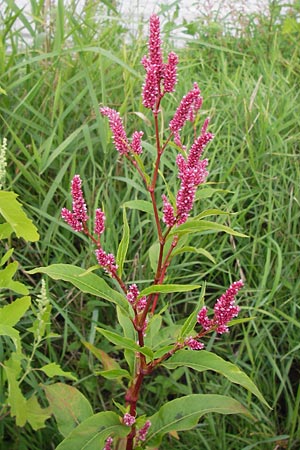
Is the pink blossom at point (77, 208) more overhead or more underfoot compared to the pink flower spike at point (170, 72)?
more underfoot

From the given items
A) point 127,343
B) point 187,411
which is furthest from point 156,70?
point 187,411

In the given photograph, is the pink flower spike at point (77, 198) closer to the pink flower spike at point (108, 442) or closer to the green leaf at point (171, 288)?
the green leaf at point (171, 288)

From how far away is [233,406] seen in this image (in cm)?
145

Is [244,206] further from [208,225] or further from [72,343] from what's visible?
[208,225]

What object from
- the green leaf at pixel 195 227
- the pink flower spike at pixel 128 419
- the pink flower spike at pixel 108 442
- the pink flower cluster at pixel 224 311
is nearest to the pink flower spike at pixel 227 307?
the pink flower cluster at pixel 224 311

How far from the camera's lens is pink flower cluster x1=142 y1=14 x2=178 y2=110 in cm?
123

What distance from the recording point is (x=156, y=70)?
4.08 feet

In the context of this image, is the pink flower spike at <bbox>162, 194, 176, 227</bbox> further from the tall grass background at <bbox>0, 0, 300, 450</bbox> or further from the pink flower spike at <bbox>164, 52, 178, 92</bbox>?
the tall grass background at <bbox>0, 0, 300, 450</bbox>

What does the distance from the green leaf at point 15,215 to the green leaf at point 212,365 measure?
1.20 ft

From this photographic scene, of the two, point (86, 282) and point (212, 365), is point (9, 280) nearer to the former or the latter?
point (86, 282)

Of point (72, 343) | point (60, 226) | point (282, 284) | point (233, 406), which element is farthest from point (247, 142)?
point (233, 406)

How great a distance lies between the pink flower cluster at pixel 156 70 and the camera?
4.04 ft

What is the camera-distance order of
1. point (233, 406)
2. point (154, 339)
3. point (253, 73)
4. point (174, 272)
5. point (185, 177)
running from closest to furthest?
point (185, 177) → point (233, 406) → point (154, 339) → point (174, 272) → point (253, 73)

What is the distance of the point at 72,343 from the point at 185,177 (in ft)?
3.20
